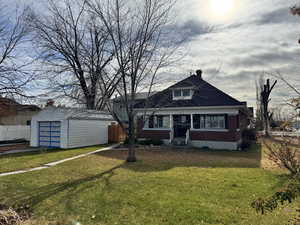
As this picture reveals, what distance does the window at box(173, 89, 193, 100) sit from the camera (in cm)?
1905

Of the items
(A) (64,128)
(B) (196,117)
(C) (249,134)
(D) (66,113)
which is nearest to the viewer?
(A) (64,128)

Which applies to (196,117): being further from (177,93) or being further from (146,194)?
(146,194)

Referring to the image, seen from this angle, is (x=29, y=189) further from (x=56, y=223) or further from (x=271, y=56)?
(x=271, y=56)

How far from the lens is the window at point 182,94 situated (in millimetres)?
19047

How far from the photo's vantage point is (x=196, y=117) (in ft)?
59.9

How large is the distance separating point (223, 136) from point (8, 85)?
48.0ft

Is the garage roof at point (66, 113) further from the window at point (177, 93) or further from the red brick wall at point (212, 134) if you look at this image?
the window at point (177, 93)

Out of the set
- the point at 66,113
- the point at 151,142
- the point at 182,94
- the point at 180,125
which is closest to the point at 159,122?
the point at 180,125

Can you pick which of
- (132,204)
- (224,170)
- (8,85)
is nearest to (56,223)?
(132,204)

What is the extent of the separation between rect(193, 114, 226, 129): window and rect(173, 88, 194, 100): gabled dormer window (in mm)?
1965

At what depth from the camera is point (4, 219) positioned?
4.55 metres

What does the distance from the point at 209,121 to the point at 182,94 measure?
11.5 ft

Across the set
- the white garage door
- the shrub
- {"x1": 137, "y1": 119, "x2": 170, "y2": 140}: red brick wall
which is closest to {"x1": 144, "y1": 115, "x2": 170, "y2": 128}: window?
{"x1": 137, "y1": 119, "x2": 170, "y2": 140}: red brick wall

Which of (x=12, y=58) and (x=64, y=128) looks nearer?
(x=12, y=58)
